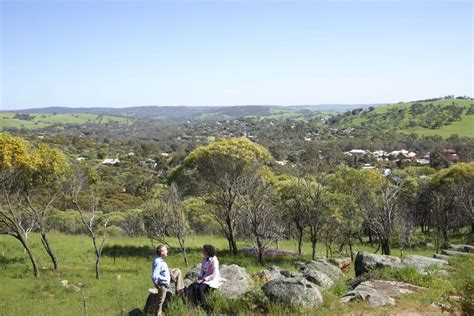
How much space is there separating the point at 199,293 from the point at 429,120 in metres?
175

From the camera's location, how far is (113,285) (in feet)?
58.4

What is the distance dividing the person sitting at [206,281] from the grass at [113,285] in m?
0.31

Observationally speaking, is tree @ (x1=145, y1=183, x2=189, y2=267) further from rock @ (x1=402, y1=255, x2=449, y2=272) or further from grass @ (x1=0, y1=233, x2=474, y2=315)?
rock @ (x1=402, y1=255, x2=449, y2=272)

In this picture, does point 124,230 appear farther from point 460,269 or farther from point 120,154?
point 120,154

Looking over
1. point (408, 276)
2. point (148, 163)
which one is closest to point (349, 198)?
point (408, 276)

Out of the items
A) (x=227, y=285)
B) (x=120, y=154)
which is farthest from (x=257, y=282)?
(x=120, y=154)

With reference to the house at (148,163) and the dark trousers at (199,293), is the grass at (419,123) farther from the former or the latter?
the dark trousers at (199,293)

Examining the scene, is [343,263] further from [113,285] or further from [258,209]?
[113,285]

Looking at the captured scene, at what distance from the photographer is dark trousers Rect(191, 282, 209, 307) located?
9797mm

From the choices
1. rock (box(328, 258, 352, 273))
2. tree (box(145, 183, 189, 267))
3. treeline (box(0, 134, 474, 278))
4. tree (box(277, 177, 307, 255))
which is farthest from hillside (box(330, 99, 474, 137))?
tree (box(145, 183, 189, 267))

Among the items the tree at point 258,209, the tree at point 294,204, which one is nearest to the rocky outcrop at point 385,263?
the tree at point 258,209

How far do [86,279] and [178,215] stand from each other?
5.39 meters

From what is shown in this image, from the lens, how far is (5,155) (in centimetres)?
1961

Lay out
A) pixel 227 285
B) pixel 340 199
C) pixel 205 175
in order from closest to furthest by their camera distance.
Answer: pixel 227 285
pixel 340 199
pixel 205 175
